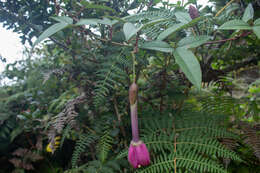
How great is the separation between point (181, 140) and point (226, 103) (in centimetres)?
32

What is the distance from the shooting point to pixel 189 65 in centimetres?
39

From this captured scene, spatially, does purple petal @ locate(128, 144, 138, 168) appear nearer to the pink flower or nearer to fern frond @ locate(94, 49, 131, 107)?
the pink flower

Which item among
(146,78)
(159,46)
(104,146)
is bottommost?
(104,146)

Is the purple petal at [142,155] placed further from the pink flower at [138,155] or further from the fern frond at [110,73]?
the fern frond at [110,73]

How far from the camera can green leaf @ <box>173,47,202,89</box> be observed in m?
0.36

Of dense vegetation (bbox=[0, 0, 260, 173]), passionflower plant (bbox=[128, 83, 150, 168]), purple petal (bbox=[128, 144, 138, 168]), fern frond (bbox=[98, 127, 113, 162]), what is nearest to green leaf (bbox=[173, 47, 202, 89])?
dense vegetation (bbox=[0, 0, 260, 173])

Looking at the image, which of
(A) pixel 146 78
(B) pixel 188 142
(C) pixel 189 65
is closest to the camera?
(C) pixel 189 65

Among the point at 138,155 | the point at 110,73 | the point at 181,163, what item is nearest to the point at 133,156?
the point at 138,155

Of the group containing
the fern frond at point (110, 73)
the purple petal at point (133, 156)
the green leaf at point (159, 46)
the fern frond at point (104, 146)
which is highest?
the green leaf at point (159, 46)

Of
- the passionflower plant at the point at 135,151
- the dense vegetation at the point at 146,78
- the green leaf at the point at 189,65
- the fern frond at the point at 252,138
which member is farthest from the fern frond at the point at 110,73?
the fern frond at the point at 252,138

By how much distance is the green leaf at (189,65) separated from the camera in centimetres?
36

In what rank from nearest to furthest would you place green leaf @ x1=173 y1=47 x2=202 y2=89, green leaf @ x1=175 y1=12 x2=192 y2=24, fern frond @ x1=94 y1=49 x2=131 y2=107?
1. green leaf @ x1=173 y1=47 x2=202 y2=89
2. green leaf @ x1=175 y1=12 x2=192 y2=24
3. fern frond @ x1=94 y1=49 x2=131 y2=107

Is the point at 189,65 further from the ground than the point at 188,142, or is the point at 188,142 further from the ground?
the point at 189,65

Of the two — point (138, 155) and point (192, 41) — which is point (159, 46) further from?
point (138, 155)
